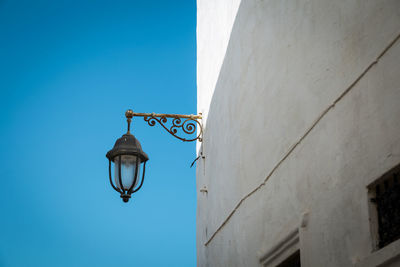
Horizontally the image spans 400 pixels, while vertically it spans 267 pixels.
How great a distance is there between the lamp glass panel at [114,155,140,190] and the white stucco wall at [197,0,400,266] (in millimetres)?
1096

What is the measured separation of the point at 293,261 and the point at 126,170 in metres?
2.74

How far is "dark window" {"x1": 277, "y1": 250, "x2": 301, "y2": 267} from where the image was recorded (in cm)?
494

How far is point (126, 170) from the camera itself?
283 inches

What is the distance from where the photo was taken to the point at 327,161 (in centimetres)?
425

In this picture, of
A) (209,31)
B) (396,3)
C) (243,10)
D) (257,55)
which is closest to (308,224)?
(396,3)

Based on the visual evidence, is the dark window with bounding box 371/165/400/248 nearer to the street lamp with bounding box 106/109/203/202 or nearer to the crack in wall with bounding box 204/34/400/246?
the crack in wall with bounding box 204/34/400/246

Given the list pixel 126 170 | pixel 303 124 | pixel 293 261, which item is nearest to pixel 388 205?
pixel 303 124

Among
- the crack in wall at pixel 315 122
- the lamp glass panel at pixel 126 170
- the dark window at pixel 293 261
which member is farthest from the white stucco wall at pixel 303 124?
the lamp glass panel at pixel 126 170

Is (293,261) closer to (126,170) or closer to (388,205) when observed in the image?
(388,205)

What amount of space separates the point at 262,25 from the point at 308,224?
235 centimetres

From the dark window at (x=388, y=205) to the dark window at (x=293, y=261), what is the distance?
134 centimetres

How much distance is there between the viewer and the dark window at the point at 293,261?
494cm

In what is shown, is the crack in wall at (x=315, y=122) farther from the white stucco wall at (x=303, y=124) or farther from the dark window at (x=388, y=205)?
the dark window at (x=388, y=205)

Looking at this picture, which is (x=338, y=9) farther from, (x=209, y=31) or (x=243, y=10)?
(x=209, y=31)
